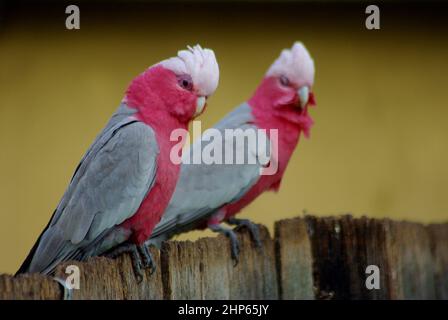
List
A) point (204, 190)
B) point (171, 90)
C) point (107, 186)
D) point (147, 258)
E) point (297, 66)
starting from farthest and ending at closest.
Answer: point (297, 66) < point (204, 190) < point (171, 90) < point (107, 186) < point (147, 258)

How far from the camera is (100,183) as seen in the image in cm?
263

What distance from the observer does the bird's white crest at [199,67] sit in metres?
2.68

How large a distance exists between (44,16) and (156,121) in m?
1.22

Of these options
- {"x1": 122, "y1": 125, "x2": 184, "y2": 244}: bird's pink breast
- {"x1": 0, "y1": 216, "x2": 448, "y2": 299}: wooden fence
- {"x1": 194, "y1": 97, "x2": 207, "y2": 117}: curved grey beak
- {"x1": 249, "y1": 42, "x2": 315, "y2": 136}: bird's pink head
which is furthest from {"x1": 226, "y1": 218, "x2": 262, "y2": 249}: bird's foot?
{"x1": 249, "y1": 42, "x2": 315, "y2": 136}: bird's pink head

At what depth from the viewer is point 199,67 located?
8.86ft

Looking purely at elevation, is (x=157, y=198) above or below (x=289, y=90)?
below

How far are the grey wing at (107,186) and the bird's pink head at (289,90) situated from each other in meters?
1.15

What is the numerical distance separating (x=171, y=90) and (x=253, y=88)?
1.43 meters

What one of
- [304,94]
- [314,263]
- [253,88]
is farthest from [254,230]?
[253,88]

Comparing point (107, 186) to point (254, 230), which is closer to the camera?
point (107, 186)

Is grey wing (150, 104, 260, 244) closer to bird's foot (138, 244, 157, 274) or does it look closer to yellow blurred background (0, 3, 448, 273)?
yellow blurred background (0, 3, 448, 273)

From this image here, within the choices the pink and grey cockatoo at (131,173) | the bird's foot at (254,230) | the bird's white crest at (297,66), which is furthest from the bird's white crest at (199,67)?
the bird's white crest at (297,66)

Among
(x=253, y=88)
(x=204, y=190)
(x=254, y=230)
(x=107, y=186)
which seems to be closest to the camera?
(x=107, y=186)

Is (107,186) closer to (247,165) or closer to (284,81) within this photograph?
(247,165)
